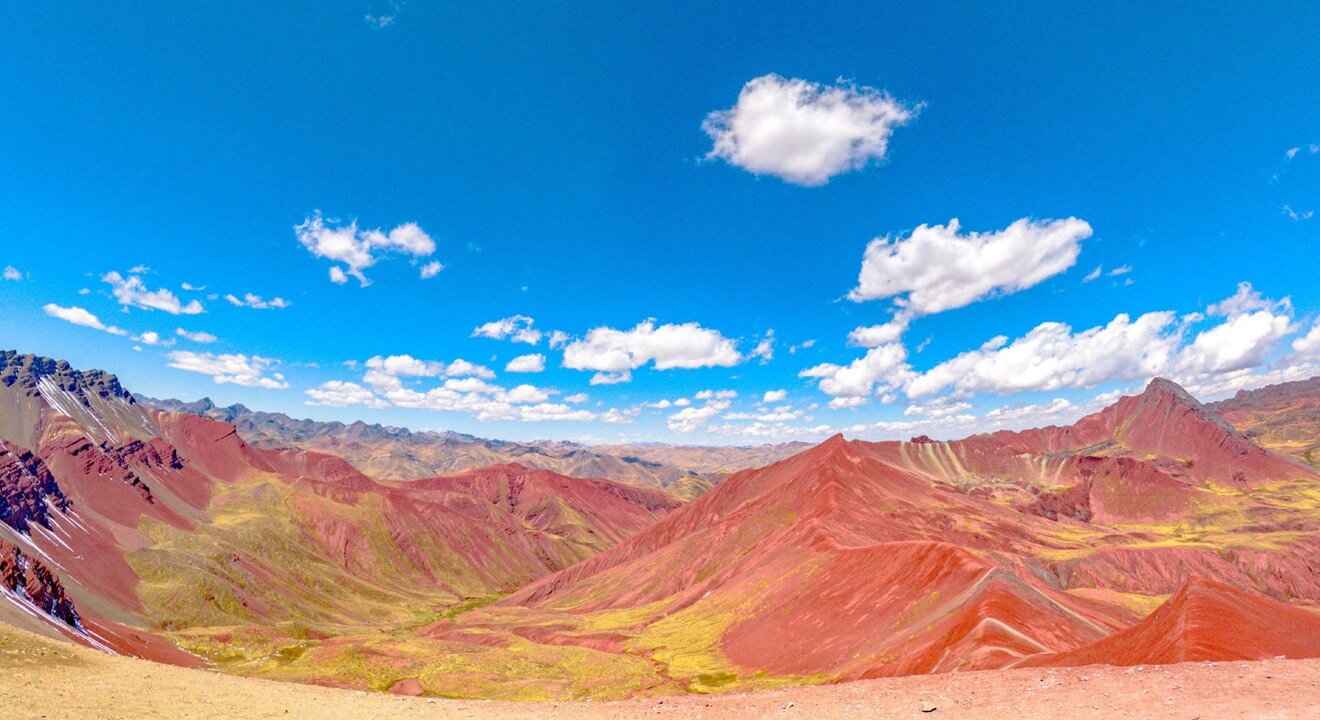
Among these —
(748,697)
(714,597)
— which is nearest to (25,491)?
(714,597)

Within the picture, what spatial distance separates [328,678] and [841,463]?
13395cm

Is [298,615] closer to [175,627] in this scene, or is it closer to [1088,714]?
[175,627]

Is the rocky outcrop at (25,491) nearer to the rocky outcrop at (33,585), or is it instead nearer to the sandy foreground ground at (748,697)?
the rocky outcrop at (33,585)

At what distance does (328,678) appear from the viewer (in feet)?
245

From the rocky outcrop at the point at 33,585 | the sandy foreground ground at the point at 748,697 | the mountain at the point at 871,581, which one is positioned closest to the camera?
the sandy foreground ground at the point at 748,697

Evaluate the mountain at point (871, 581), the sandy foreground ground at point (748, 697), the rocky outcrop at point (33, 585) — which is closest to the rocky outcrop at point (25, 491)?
the rocky outcrop at point (33, 585)

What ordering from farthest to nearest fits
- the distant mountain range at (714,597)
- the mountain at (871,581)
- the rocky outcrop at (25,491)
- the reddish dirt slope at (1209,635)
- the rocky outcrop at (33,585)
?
the rocky outcrop at (25,491) < the rocky outcrop at (33,585) < the mountain at (871,581) < the distant mountain range at (714,597) < the reddish dirt slope at (1209,635)

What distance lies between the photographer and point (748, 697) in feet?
107

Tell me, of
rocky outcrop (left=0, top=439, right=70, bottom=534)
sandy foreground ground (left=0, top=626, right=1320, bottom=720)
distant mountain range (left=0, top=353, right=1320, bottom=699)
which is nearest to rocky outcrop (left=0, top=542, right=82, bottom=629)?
distant mountain range (left=0, top=353, right=1320, bottom=699)

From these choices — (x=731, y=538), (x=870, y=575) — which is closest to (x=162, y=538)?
(x=731, y=538)

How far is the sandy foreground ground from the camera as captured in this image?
22.9 meters

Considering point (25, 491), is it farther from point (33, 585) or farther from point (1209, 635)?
point (1209, 635)

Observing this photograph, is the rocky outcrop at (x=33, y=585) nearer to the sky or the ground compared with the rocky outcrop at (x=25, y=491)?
nearer to the ground

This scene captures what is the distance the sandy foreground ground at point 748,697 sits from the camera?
22875 mm
